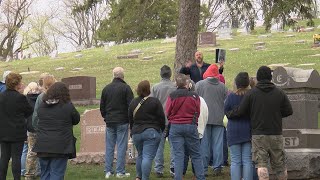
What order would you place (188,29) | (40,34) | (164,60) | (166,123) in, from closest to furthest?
1. (166,123)
2. (188,29)
3. (164,60)
4. (40,34)

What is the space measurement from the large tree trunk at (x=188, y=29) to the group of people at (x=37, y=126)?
21.1 feet

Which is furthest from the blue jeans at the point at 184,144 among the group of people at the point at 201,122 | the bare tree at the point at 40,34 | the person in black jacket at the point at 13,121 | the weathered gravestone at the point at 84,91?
the bare tree at the point at 40,34

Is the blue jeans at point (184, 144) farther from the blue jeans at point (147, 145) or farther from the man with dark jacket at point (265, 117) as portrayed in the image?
the man with dark jacket at point (265, 117)

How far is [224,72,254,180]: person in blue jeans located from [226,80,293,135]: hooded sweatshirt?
0.24m

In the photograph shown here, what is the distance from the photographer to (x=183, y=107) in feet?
33.0

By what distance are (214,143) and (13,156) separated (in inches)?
128

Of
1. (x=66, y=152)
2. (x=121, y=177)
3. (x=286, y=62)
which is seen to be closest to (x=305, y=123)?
(x=121, y=177)

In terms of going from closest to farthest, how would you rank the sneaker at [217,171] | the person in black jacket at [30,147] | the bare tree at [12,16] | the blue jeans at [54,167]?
1. the blue jeans at [54,167]
2. the person in black jacket at [30,147]
3. the sneaker at [217,171]
4. the bare tree at [12,16]

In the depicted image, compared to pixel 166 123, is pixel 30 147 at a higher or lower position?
lower

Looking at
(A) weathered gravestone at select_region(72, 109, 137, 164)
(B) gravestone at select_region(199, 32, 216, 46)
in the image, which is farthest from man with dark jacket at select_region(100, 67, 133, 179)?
(B) gravestone at select_region(199, 32, 216, 46)

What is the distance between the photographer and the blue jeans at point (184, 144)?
10.1m

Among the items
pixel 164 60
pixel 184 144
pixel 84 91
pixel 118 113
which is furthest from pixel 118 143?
pixel 164 60

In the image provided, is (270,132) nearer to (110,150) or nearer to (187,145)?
(187,145)

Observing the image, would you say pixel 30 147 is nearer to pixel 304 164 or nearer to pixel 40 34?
pixel 304 164
